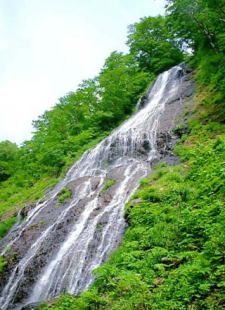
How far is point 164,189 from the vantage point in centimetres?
934

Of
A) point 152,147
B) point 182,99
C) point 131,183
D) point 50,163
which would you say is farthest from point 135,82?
point 131,183

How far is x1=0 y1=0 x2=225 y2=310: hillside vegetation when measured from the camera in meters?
4.39

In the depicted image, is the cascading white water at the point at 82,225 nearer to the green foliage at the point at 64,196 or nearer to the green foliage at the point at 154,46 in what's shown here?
the green foliage at the point at 64,196

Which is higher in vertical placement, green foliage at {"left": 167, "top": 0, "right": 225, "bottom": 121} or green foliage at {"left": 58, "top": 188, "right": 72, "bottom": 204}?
green foliage at {"left": 167, "top": 0, "right": 225, "bottom": 121}

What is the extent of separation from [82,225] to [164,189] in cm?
336

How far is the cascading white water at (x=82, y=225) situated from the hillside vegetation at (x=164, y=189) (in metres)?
0.99

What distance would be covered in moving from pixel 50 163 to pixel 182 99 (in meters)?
9.83

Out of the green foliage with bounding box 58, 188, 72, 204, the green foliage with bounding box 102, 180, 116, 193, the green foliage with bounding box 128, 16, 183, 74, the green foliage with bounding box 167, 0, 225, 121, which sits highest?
the green foliage with bounding box 128, 16, 183, 74

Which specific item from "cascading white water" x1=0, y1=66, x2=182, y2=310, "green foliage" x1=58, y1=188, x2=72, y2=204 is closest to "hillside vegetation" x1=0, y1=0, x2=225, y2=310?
"cascading white water" x1=0, y1=66, x2=182, y2=310

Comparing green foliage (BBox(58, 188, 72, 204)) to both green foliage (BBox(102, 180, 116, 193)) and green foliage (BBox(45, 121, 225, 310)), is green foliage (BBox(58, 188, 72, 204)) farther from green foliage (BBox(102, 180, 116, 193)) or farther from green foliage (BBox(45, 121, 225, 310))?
green foliage (BBox(45, 121, 225, 310))

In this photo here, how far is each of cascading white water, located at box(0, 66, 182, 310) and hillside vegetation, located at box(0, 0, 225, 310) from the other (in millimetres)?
994

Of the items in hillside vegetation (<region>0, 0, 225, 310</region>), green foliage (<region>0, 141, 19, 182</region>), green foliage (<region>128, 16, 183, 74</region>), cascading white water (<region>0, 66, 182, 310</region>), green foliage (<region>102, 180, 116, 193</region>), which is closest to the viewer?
hillside vegetation (<region>0, 0, 225, 310</region>)

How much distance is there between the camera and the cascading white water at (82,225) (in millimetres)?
8883

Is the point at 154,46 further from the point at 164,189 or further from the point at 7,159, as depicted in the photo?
the point at 164,189
